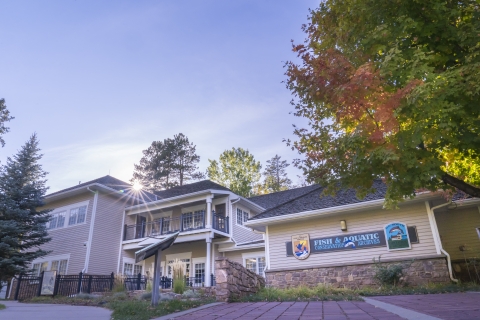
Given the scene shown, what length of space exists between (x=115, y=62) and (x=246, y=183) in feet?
82.0

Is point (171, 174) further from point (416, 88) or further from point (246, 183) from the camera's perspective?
point (416, 88)

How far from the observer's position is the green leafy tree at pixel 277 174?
3959 centimetres

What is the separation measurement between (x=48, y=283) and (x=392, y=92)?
49.0 ft

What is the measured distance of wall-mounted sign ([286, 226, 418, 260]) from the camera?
10.3m

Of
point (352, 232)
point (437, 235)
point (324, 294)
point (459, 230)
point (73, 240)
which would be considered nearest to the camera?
point (324, 294)

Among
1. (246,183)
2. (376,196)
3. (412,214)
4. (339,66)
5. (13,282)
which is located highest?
(246,183)

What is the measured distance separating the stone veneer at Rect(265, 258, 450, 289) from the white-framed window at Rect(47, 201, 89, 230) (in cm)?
1150

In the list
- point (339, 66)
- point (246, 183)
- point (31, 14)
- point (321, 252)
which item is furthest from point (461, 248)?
point (246, 183)

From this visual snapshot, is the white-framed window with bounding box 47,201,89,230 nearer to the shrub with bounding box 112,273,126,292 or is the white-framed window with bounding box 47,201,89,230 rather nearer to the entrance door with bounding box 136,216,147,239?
the entrance door with bounding box 136,216,147,239

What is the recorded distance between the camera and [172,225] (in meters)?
18.5

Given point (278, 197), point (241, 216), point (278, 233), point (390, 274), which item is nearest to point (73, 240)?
point (241, 216)

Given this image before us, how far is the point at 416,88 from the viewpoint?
3943 mm

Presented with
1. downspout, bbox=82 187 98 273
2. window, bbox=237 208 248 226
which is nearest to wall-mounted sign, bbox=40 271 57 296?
downspout, bbox=82 187 98 273

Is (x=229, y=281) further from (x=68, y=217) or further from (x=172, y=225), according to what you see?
(x=68, y=217)
